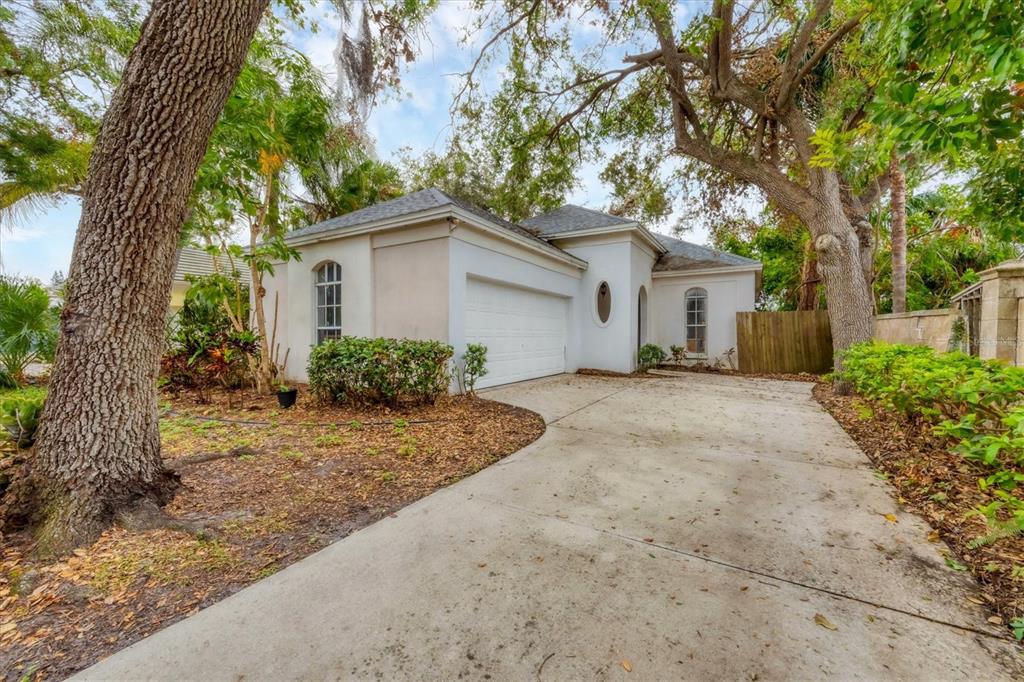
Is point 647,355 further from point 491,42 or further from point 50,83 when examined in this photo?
point 50,83

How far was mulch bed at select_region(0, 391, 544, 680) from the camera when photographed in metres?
1.82

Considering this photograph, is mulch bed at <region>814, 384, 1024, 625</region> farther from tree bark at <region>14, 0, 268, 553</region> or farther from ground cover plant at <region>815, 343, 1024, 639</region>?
tree bark at <region>14, 0, 268, 553</region>

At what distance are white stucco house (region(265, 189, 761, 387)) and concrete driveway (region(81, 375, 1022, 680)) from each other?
4.40 meters

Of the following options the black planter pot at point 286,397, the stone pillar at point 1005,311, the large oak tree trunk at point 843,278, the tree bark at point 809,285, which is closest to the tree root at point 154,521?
the black planter pot at point 286,397

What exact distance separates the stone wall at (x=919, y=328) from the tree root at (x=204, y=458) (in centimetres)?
811

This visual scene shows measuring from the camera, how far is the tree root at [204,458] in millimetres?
3619

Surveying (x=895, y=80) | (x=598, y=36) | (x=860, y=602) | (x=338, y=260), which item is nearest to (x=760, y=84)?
(x=598, y=36)

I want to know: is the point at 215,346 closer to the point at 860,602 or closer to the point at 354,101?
the point at 354,101

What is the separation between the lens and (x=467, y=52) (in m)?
8.63

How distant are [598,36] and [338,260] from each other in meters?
6.94

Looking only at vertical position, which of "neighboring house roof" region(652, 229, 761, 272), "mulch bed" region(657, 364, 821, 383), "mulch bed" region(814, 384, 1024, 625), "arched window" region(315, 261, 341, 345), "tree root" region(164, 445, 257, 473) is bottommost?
"mulch bed" region(814, 384, 1024, 625)

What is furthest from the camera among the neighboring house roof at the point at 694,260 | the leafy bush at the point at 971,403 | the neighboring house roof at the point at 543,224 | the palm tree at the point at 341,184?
the neighboring house roof at the point at 694,260

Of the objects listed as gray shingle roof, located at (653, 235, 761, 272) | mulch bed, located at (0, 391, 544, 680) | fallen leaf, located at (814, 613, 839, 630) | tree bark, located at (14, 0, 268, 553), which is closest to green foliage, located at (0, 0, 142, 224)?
A: mulch bed, located at (0, 391, 544, 680)

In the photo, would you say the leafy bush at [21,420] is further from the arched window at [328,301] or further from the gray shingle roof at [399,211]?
the arched window at [328,301]
